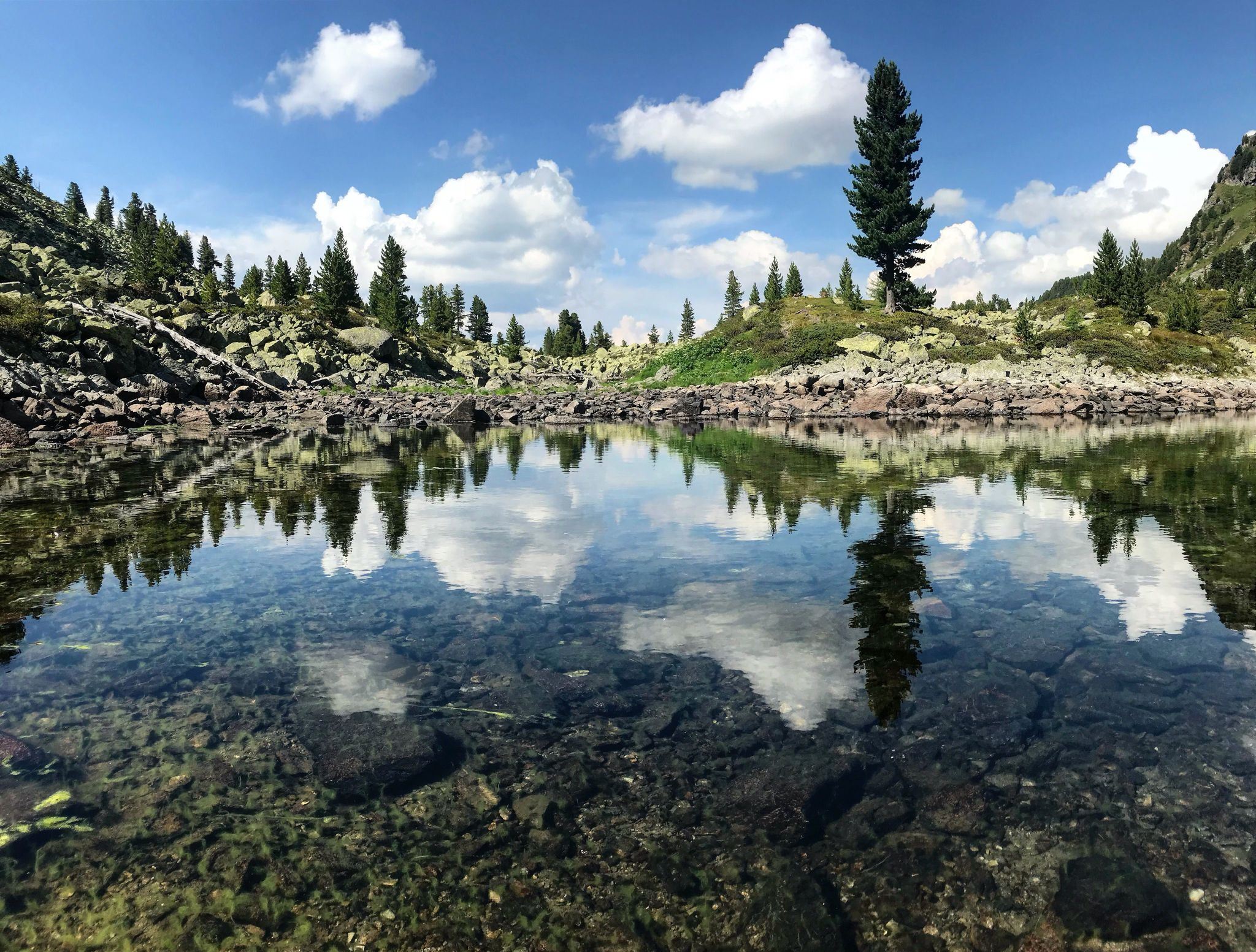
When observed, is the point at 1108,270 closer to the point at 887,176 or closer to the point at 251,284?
the point at 887,176

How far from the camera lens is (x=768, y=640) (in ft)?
25.6

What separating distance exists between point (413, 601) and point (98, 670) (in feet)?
11.1

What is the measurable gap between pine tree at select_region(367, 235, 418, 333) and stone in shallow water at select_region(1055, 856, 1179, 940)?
103024 millimetres

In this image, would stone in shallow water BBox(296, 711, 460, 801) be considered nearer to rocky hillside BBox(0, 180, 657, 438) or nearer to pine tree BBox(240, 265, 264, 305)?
rocky hillside BBox(0, 180, 657, 438)

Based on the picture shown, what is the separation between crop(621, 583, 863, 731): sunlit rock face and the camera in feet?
21.4

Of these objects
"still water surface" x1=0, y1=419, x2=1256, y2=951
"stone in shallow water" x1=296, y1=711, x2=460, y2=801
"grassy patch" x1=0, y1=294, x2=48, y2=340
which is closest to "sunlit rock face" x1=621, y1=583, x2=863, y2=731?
"still water surface" x1=0, y1=419, x2=1256, y2=951

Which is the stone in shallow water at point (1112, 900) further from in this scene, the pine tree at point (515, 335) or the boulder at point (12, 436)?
the pine tree at point (515, 335)

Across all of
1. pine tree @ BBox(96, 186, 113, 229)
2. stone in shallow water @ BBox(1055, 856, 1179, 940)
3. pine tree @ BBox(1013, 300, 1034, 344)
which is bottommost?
stone in shallow water @ BBox(1055, 856, 1179, 940)

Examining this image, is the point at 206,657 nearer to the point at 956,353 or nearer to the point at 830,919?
the point at 830,919

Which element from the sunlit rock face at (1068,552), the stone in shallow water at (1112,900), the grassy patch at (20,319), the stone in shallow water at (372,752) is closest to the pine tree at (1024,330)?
the sunlit rock face at (1068,552)

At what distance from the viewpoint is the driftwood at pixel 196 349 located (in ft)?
190

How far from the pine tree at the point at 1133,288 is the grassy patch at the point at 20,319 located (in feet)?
324

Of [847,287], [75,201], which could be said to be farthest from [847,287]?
[75,201]

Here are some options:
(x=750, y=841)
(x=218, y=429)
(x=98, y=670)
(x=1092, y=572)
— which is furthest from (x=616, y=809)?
(x=218, y=429)
